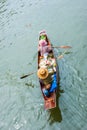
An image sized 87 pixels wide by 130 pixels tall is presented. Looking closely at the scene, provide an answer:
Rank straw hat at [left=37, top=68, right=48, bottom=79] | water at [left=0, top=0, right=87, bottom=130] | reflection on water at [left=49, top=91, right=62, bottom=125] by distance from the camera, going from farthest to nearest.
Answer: straw hat at [left=37, top=68, right=48, bottom=79]
water at [left=0, top=0, right=87, bottom=130]
reflection on water at [left=49, top=91, right=62, bottom=125]

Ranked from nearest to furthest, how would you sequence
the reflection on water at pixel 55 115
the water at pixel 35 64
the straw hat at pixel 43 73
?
1. the reflection on water at pixel 55 115
2. the water at pixel 35 64
3. the straw hat at pixel 43 73

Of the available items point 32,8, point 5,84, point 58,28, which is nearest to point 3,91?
point 5,84

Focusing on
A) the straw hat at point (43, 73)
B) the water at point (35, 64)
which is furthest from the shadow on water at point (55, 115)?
the straw hat at point (43, 73)

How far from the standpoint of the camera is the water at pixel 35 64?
12.6 meters

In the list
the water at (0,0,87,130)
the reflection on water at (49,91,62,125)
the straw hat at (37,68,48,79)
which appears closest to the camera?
the reflection on water at (49,91,62,125)

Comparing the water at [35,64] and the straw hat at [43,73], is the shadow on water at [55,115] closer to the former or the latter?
the water at [35,64]

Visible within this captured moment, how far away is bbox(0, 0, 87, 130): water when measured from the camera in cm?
1260

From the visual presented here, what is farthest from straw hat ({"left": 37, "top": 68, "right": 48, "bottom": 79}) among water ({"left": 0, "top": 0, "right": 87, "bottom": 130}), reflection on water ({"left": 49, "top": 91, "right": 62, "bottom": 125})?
reflection on water ({"left": 49, "top": 91, "right": 62, "bottom": 125})

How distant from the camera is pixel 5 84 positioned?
1606 cm

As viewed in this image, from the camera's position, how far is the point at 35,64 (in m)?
16.9

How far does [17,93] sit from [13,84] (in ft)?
3.54

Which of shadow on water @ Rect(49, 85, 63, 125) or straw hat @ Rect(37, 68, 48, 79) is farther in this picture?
straw hat @ Rect(37, 68, 48, 79)

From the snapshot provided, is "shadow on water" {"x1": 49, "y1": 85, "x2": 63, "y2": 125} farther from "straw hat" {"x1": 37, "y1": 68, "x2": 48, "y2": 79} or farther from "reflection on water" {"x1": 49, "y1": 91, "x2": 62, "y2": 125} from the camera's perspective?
"straw hat" {"x1": 37, "y1": 68, "x2": 48, "y2": 79}

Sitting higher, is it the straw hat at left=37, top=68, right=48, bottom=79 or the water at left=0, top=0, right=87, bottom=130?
the straw hat at left=37, top=68, right=48, bottom=79
